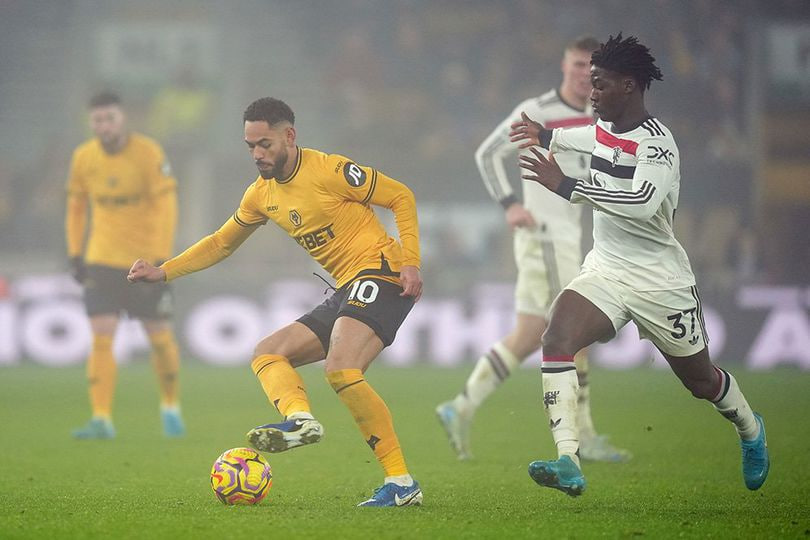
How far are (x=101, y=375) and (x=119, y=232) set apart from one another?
1183mm

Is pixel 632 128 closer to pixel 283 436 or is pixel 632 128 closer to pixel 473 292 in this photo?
pixel 283 436

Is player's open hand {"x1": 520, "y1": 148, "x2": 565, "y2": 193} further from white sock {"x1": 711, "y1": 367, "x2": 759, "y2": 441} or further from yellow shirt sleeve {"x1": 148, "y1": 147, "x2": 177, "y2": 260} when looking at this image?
yellow shirt sleeve {"x1": 148, "y1": 147, "x2": 177, "y2": 260}

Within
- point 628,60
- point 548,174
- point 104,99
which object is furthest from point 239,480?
point 104,99

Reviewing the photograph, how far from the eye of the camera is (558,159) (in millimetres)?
8820

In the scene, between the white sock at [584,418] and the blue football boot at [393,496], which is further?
the white sock at [584,418]

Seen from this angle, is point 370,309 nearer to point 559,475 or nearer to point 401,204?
point 401,204

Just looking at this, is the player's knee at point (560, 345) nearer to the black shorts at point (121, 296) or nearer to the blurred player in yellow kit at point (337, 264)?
the blurred player in yellow kit at point (337, 264)

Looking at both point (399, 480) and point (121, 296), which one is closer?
point (399, 480)

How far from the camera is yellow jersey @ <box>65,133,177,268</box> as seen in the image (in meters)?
10.5

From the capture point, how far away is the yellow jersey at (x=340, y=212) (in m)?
6.57

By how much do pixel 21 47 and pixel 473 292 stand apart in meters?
10.5

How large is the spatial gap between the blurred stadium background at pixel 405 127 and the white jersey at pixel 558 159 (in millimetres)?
6680

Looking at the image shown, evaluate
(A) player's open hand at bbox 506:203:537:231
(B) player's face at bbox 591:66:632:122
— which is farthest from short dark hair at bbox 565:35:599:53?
(B) player's face at bbox 591:66:632:122

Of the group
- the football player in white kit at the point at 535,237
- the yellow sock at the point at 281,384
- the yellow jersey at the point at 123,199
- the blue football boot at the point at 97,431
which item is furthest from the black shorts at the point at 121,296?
the yellow sock at the point at 281,384
